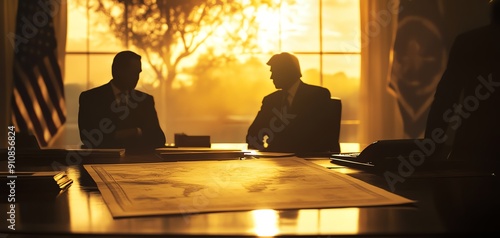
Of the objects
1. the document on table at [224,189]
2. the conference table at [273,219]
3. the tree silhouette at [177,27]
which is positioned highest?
the tree silhouette at [177,27]

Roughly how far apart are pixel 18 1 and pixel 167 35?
1339mm

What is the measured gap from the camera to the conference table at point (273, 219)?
77cm

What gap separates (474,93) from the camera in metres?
2.60

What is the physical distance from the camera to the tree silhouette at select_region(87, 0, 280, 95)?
6055 mm

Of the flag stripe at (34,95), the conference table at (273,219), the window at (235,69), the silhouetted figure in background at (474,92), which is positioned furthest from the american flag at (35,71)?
the conference table at (273,219)

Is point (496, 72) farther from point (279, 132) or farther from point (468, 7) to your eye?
point (468, 7)

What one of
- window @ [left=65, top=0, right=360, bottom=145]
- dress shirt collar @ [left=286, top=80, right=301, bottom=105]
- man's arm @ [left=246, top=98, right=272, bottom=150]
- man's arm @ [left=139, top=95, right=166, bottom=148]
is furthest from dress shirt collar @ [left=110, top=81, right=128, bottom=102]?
window @ [left=65, top=0, right=360, bottom=145]

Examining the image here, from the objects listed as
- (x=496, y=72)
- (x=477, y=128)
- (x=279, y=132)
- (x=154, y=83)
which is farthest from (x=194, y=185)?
(x=154, y=83)

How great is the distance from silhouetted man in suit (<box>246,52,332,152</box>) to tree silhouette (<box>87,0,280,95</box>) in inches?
90.6

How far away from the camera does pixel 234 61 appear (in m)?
6.20

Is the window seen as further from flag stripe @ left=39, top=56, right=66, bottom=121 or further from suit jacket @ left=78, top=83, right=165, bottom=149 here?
suit jacket @ left=78, top=83, right=165, bottom=149

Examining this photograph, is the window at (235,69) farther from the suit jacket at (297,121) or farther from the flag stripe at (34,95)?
the suit jacket at (297,121)

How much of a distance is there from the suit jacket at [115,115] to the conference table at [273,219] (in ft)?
7.91

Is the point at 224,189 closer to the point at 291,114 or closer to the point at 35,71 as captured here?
the point at 291,114
